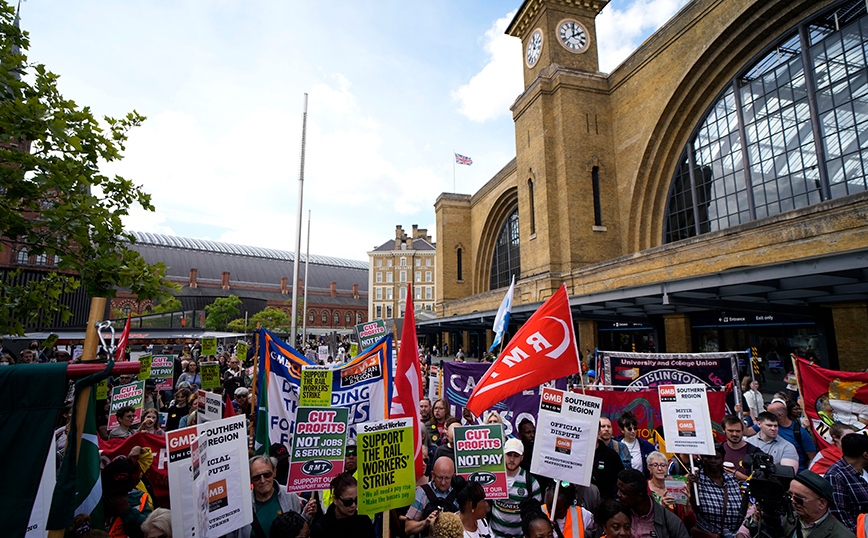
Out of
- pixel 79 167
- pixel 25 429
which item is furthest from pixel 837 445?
pixel 79 167

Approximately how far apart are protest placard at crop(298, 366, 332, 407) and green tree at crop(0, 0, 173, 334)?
2104 mm

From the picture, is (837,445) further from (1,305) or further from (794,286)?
(1,305)

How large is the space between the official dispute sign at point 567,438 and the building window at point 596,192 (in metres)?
20.3

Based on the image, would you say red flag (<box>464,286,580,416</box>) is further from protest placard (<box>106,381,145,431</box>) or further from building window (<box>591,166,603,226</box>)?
building window (<box>591,166,603,226</box>)

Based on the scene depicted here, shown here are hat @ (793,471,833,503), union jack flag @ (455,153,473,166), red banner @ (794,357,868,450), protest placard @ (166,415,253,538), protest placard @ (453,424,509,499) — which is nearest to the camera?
hat @ (793,471,833,503)

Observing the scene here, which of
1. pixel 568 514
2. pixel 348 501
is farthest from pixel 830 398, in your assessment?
pixel 348 501

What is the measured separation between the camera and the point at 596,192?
23.9 metres

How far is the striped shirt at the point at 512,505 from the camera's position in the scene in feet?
14.8

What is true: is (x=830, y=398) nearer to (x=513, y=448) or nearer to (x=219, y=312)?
(x=513, y=448)

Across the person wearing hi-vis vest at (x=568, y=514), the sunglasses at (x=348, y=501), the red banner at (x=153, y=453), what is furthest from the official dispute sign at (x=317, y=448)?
the person wearing hi-vis vest at (x=568, y=514)

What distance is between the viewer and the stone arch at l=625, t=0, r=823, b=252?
55.3 ft

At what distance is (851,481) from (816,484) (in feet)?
4.26

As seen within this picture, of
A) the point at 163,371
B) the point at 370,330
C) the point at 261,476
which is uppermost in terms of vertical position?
the point at 370,330

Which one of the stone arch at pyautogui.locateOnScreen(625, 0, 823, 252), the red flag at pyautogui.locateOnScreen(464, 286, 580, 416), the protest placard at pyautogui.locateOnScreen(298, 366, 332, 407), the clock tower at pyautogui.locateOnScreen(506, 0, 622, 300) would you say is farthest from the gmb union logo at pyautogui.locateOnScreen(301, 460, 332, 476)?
the stone arch at pyautogui.locateOnScreen(625, 0, 823, 252)
